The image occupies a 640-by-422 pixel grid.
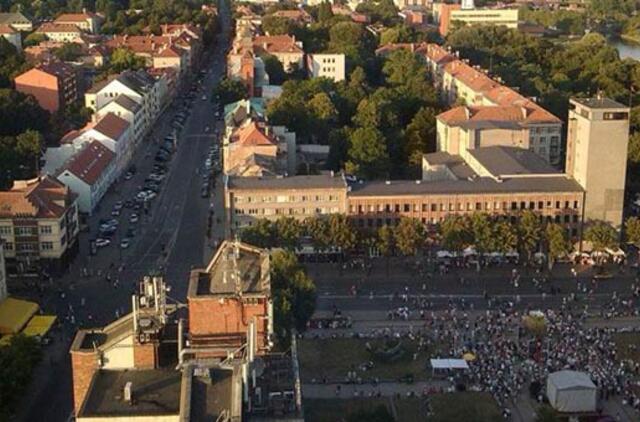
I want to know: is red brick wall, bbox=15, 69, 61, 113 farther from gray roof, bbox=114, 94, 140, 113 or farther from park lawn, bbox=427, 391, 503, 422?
park lawn, bbox=427, 391, 503, 422

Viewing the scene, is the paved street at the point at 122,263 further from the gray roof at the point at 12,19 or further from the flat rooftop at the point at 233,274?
the gray roof at the point at 12,19

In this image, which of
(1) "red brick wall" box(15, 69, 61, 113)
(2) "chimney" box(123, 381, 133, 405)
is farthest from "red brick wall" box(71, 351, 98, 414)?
(1) "red brick wall" box(15, 69, 61, 113)

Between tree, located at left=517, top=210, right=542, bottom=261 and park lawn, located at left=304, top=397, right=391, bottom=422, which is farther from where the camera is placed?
tree, located at left=517, top=210, right=542, bottom=261

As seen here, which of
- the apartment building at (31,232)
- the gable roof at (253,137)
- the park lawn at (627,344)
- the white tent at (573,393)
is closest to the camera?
the white tent at (573,393)

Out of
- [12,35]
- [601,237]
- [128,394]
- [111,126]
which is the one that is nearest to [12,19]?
[12,35]

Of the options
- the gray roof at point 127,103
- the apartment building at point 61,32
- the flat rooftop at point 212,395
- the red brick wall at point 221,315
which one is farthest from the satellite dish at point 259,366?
the apartment building at point 61,32

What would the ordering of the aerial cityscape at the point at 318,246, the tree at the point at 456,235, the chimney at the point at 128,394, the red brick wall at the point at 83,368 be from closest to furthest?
the chimney at the point at 128,394 < the red brick wall at the point at 83,368 < the aerial cityscape at the point at 318,246 < the tree at the point at 456,235

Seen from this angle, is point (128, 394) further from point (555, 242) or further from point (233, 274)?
point (555, 242)
